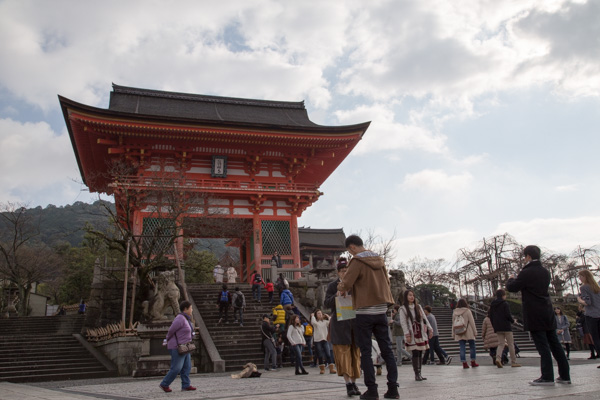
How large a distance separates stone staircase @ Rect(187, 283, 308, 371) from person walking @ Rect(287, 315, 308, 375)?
2098 millimetres

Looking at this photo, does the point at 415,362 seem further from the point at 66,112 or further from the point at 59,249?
the point at 59,249

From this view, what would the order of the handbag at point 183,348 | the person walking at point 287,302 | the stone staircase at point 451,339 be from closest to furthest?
1. the handbag at point 183,348
2. the person walking at point 287,302
3. the stone staircase at point 451,339

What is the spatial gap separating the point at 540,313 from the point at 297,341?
21.7 feet

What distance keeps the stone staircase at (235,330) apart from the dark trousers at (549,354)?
8779mm

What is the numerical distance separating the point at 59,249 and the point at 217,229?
1113 inches

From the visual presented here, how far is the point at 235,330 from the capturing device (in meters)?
14.6

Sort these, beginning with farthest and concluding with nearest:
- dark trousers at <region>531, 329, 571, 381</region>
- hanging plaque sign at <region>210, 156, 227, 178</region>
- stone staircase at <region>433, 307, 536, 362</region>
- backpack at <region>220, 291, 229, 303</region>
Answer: hanging plaque sign at <region>210, 156, 227, 178</region> < stone staircase at <region>433, 307, 536, 362</region> < backpack at <region>220, 291, 229, 303</region> < dark trousers at <region>531, 329, 571, 381</region>

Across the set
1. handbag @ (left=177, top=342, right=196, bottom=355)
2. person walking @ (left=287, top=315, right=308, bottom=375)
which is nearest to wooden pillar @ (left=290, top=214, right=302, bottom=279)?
person walking @ (left=287, top=315, right=308, bottom=375)

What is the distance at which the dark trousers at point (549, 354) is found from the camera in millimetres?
4902

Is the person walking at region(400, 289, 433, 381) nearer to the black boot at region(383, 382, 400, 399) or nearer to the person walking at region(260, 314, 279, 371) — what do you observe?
the black boot at region(383, 382, 400, 399)

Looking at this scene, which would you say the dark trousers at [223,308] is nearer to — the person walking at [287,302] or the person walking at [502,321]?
the person walking at [287,302]

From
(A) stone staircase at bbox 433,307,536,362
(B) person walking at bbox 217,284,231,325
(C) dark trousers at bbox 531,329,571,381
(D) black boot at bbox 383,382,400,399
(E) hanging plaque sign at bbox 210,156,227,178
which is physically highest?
(E) hanging plaque sign at bbox 210,156,227,178

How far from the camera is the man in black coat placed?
5012 millimetres

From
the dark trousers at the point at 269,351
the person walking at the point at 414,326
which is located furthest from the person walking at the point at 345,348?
the dark trousers at the point at 269,351
